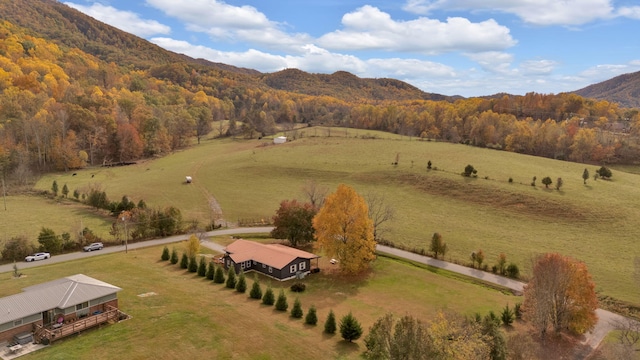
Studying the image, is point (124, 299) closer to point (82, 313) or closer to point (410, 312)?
point (82, 313)

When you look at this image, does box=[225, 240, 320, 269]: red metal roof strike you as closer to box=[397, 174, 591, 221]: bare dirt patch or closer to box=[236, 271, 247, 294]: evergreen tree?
box=[236, 271, 247, 294]: evergreen tree

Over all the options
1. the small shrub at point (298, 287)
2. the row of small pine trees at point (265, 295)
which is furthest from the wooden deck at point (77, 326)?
the small shrub at point (298, 287)

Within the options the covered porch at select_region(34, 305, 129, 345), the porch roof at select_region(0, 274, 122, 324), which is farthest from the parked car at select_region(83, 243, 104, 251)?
the covered porch at select_region(34, 305, 129, 345)

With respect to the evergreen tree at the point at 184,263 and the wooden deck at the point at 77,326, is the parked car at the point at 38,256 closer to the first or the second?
the evergreen tree at the point at 184,263

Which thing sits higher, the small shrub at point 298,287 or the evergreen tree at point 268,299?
the evergreen tree at point 268,299

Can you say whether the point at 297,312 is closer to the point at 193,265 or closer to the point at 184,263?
the point at 193,265

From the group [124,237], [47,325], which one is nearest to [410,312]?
[47,325]
